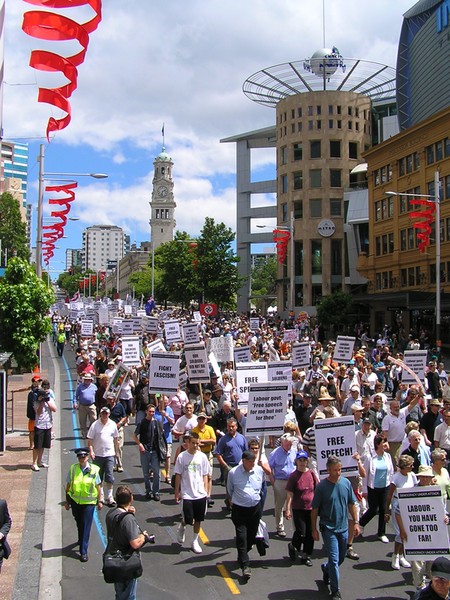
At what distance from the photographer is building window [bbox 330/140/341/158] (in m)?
72.5

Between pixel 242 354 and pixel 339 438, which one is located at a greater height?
pixel 242 354

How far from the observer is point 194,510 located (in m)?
9.64

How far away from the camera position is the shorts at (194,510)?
9.63 metres

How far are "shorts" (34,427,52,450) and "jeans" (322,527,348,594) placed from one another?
7.10m

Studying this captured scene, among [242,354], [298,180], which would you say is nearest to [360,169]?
[298,180]

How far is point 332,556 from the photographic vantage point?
8.00m

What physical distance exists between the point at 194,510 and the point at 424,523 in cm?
322

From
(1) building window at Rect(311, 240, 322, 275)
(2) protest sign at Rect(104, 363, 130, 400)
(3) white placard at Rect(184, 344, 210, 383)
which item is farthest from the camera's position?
(1) building window at Rect(311, 240, 322, 275)

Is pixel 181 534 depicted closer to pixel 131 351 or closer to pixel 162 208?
pixel 131 351

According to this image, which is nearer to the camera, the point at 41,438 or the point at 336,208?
the point at 41,438

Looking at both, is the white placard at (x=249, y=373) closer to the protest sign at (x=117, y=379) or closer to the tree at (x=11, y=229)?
the protest sign at (x=117, y=379)

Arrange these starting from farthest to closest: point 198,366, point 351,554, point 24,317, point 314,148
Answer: point 314,148 < point 24,317 < point 198,366 < point 351,554

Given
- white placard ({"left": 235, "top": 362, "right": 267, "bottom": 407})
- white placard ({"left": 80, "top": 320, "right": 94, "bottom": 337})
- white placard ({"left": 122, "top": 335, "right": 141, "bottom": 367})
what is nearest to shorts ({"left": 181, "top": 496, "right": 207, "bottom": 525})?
white placard ({"left": 235, "top": 362, "right": 267, "bottom": 407})

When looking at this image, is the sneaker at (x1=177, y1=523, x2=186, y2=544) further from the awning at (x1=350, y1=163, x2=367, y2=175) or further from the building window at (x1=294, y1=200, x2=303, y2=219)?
the building window at (x1=294, y1=200, x2=303, y2=219)
